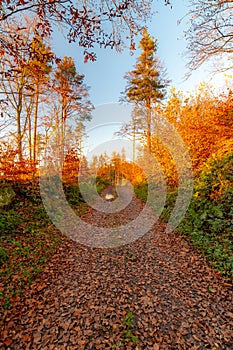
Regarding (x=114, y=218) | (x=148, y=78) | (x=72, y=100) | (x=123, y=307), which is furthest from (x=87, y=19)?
(x=148, y=78)

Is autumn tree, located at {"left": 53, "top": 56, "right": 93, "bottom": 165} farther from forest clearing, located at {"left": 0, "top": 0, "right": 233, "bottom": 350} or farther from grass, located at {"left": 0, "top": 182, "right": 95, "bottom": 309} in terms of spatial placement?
grass, located at {"left": 0, "top": 182, "right": 95, "bottom": 309}

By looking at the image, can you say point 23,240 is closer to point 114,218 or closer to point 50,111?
point 114,218

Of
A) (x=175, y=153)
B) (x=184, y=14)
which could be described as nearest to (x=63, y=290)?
(x=175, y=153)

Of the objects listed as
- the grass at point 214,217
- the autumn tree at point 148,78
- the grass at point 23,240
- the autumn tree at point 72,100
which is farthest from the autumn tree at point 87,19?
the autumn tree at point 148,78

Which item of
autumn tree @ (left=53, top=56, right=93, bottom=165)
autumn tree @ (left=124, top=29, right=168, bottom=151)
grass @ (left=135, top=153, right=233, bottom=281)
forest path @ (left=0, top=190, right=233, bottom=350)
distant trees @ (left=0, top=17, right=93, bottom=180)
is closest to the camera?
forest path @ (left=0, top=190, right=233, bottom=350)

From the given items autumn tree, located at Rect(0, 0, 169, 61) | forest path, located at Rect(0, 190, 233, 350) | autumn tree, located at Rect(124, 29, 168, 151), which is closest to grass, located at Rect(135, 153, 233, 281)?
forest path, located at Rect(0, 190, 233, 350)

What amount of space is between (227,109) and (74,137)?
330 inches

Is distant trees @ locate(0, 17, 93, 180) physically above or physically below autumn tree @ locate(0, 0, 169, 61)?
above

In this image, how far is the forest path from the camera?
2.20 metres

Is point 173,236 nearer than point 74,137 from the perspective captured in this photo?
Yes

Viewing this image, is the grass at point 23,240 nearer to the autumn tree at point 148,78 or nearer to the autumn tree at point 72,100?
the autumn tree at point 72,100

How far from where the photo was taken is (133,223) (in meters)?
6.84

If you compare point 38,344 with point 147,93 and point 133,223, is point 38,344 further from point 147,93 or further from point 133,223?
point 147,93

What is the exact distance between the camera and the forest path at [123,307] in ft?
7.22
